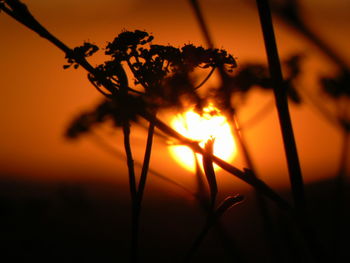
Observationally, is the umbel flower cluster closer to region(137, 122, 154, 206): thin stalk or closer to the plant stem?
Result: region(137, 122, 154, 206): thin stalk

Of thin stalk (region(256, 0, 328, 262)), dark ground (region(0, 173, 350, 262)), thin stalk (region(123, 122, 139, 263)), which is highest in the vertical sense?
dark ground (region(0, 173, 350, 262))

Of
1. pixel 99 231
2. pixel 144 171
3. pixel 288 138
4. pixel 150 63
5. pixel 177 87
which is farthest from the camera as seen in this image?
pixel 99 231

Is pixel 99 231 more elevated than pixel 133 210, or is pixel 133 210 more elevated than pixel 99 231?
pixel 99 231

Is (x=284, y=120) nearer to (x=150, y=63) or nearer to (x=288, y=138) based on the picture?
(x=288, y=138)

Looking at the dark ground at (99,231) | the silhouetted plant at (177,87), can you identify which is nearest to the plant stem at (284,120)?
the silhouetted plant at (177,87)

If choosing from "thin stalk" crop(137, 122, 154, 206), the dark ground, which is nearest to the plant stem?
"thin stalk" crop(137, 122, 154, 206)

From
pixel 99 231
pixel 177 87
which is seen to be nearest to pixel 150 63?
pixel 177 87

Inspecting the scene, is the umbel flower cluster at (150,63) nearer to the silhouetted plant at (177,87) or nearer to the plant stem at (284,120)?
the silhouetted plant at (177,87)

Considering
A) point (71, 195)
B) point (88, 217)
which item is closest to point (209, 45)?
point (71, 195)

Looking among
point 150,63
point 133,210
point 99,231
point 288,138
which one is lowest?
point 133,210
